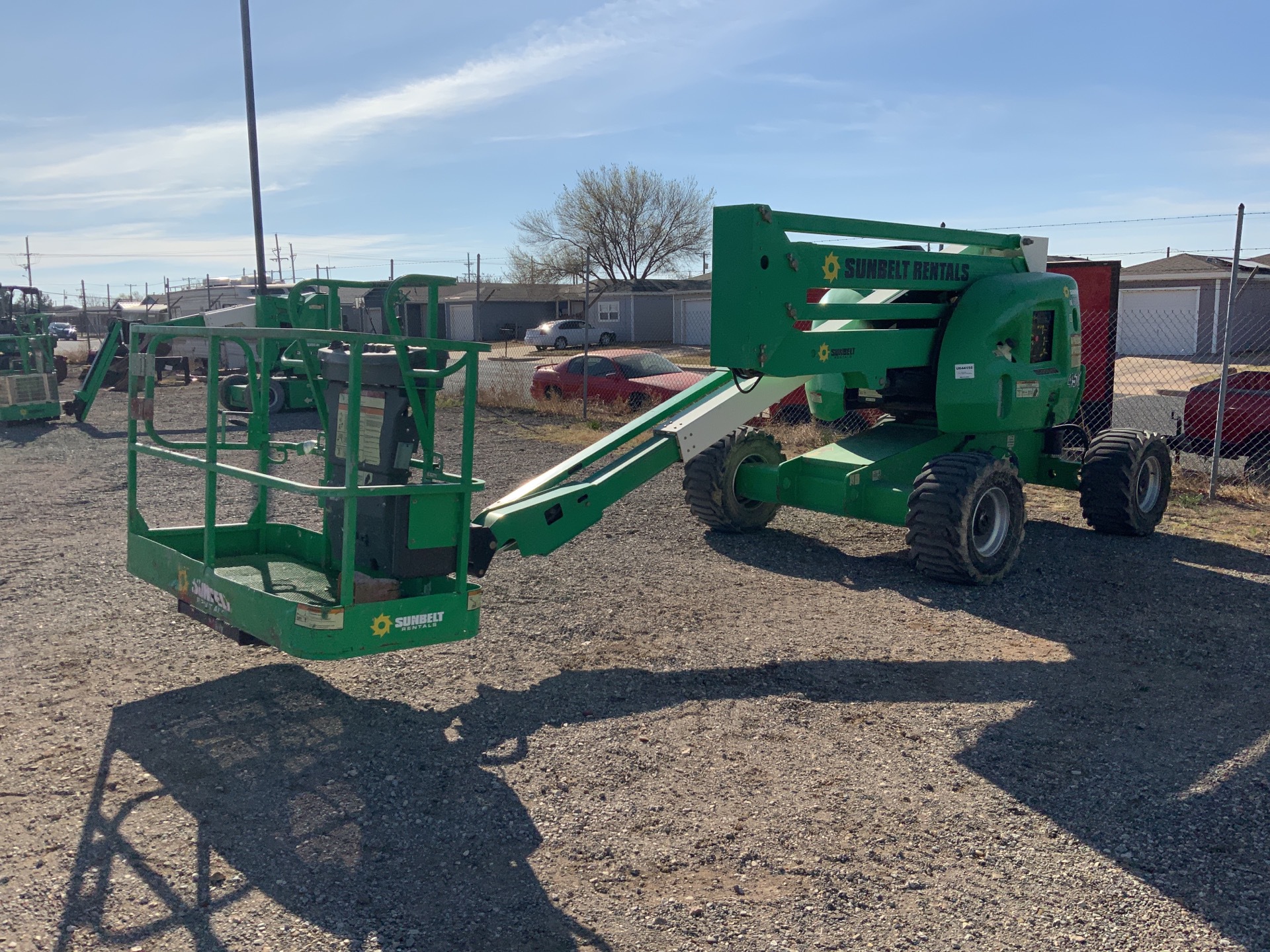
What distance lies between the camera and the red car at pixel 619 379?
17.4 meters

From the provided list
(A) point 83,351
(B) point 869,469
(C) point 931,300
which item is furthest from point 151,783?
(A) point 83,351

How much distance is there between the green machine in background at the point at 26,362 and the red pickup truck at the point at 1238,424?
18.0 metres

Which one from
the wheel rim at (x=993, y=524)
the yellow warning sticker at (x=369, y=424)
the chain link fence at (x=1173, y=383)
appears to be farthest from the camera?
the chain link fence at (x=1173, y=383)

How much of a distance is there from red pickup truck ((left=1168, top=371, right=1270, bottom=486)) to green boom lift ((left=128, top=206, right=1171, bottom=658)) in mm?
2916

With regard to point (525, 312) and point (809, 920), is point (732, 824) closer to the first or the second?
point (809, 920)

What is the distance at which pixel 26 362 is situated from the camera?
64.6 feet

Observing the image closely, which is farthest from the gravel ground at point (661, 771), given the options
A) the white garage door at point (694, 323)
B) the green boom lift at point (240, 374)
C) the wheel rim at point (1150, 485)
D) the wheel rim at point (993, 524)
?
the white garage door at point (694, 323)

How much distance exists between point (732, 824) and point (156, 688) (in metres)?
3.21

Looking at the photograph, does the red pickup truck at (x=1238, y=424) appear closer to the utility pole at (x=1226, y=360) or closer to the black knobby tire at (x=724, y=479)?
the utility pole at (x=1226, y=360)

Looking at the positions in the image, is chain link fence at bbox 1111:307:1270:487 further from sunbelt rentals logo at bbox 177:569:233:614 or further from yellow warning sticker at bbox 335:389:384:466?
sunbelt rentals logo at bbox 177:569:233:614

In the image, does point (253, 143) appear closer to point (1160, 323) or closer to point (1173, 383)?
point (1173, 383)

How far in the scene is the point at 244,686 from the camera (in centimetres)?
560

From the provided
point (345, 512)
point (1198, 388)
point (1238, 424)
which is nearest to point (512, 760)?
point (345, 512)

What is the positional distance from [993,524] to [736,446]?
7.25 ft
